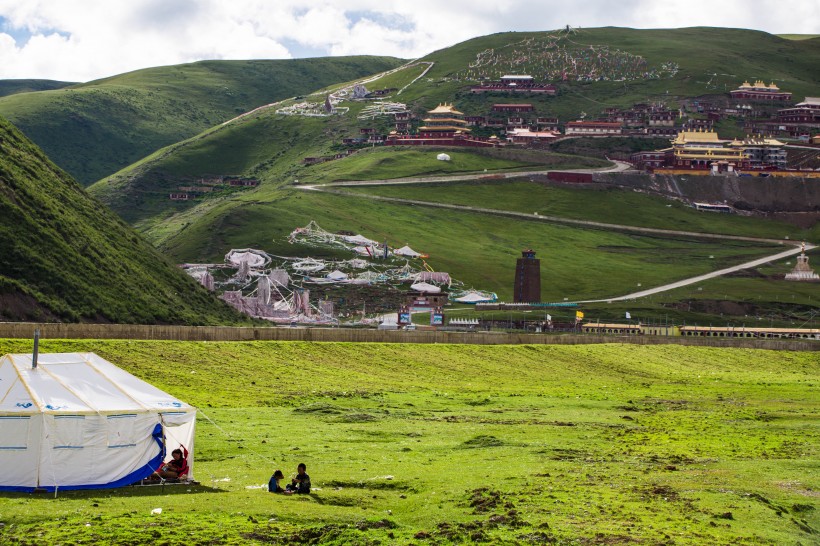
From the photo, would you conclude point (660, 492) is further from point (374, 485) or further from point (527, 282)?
point (527, 282)

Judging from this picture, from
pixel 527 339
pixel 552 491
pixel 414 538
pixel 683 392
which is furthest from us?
pixel 527 339

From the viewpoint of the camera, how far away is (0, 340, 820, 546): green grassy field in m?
35.2

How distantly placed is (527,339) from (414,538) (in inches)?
2851

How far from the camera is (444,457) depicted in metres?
48.6

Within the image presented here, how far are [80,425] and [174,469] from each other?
3.37 meters

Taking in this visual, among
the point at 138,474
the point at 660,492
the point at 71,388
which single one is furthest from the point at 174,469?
the point at 660,492

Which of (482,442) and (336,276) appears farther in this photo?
(336,276)

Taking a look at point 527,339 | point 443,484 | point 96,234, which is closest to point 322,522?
point 443,484

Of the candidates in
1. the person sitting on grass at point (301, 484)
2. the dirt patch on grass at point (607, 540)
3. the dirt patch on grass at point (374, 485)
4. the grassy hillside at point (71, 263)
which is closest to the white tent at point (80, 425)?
the person sitting on grass at point (301, 484)

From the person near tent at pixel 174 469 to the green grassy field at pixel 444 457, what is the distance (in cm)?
77

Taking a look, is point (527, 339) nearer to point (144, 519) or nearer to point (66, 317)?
point (66, 317)

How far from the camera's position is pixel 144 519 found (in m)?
34.8

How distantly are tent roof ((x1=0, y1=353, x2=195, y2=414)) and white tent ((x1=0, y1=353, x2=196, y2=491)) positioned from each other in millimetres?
30

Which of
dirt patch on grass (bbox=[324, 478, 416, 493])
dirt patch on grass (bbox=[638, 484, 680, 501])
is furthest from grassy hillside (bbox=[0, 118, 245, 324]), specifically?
dirt patch on grass (bbox=[638, 484, 680, 501])
